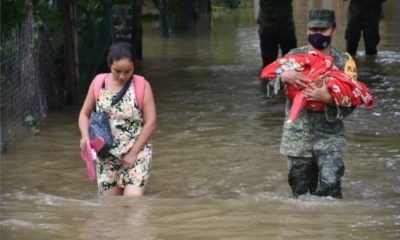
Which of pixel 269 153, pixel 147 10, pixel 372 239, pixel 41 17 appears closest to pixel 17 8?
pixel 41 17

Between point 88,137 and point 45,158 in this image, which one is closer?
point 88,137

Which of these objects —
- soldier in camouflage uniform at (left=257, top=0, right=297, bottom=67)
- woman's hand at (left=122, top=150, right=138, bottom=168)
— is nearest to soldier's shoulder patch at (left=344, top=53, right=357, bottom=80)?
woman's hand at (left=122, top=150, right=138, bottom=168)

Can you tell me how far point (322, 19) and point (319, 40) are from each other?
195 mm

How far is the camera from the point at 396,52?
71.8ft

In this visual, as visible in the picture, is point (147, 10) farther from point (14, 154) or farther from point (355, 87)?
point (355, 87)

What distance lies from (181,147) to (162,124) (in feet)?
5.19

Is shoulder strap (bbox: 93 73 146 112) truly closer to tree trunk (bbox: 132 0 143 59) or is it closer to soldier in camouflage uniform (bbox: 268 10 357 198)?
soldier in camouflage uniform (bbox: 268 10 357 198)

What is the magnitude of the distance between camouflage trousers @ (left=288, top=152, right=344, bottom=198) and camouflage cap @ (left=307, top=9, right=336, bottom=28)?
100cm

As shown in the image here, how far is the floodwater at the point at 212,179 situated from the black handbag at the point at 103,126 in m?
0.47

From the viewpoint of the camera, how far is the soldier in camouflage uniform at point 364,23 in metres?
20.5

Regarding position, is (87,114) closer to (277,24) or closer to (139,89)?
(139,89)

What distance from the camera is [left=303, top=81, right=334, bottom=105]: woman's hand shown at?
677cm

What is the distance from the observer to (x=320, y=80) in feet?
22.4

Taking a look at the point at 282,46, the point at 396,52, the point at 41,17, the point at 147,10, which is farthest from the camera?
the point at 147,10
